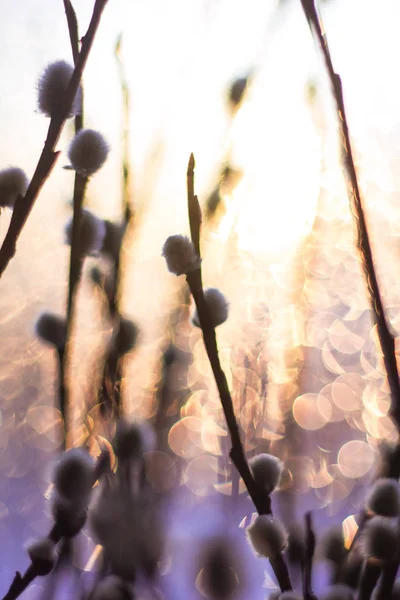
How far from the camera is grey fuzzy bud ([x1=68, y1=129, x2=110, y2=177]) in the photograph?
48 cm

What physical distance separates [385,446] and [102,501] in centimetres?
26

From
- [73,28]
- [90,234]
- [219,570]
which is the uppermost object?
[73,28]

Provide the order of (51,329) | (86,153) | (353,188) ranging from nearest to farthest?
(353,188), (86,153), (51,329)

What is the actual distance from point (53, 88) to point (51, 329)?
0.24m

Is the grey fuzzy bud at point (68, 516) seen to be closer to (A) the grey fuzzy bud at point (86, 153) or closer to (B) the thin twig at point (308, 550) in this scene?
(B) the thin twig at point (308, 550)

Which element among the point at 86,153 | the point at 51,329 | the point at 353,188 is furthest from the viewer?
the point at 51,329

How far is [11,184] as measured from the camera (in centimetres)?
49

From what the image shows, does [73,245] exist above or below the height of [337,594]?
above

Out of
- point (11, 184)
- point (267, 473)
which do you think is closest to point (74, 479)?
point (267, 473)

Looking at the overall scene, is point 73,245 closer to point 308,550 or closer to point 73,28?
point 73,28

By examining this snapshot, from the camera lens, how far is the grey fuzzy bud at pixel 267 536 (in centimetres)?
39

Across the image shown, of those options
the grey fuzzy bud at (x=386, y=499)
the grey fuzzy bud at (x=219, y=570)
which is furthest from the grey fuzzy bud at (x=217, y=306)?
the grey fuzzy bud at (x=219, y=570)

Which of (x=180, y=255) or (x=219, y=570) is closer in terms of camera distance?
(x=180, y=255)

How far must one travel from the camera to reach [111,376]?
0.53 m
